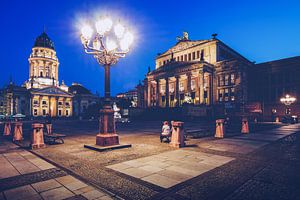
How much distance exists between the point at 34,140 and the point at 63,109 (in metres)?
88.9

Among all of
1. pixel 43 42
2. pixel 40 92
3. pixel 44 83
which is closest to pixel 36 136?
pixel 40 92

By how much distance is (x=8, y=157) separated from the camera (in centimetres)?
752

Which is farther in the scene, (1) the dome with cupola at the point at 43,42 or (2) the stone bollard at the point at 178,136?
(1) the dome with cupola at the point at 43,42

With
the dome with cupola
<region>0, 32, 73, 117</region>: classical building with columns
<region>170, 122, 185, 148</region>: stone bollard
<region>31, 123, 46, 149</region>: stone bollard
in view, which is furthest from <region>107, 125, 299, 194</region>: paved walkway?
the dome with cupola

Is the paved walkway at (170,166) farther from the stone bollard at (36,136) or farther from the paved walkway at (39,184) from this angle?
the stone bollard at (36,136)

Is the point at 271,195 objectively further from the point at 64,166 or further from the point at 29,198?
the point at 64,166

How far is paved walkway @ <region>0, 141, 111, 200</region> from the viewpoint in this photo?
4004 millimetres

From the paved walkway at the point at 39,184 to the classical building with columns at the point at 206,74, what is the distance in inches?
1535

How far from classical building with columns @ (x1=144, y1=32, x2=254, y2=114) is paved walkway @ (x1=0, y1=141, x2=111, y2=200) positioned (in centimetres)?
3899

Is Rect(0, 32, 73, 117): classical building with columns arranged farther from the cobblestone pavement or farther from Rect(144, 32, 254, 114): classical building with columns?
the cobblestone pavement

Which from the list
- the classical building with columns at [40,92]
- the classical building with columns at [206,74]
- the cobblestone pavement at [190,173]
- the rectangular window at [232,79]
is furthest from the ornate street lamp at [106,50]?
the classical building with columns at [40,92]

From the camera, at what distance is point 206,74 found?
47.2 metres

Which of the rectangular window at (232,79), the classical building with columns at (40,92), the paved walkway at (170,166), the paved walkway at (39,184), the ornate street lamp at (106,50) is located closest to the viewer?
the paved walkway at (39,184)

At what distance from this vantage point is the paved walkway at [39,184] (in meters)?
4.00
